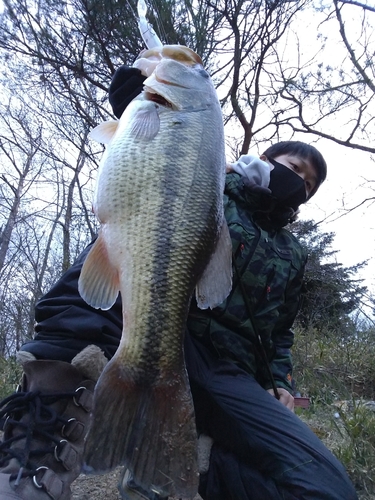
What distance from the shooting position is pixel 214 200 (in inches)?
60.1

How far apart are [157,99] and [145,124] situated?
18 centimetres

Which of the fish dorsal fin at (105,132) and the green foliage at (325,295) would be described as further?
the green foliage at (325,295)

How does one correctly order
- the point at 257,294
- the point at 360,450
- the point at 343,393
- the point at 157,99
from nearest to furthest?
the point at 157,99
the point at 257,294
the point at 360,450
the point at 343,393

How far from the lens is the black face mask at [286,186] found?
2336 millimetres

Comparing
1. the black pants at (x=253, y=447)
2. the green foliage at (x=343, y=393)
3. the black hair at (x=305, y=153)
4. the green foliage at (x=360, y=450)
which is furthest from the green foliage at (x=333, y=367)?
the black pants at (x=253, y=447)

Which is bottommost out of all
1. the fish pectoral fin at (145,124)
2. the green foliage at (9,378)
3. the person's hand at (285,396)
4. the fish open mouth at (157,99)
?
the green foliage at (9,378)

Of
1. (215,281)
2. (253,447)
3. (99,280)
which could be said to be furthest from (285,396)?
(99,280)

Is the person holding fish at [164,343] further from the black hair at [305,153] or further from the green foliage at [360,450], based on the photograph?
the green foliage at [360,450]

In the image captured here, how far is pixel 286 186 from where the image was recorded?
7.70 ft

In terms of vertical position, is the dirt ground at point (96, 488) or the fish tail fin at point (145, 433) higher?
the fish tail fin at point (145, 433)

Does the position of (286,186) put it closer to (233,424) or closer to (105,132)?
(105,132)

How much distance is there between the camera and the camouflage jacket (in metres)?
2.05

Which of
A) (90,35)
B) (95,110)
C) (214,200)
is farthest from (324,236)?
(214,200)

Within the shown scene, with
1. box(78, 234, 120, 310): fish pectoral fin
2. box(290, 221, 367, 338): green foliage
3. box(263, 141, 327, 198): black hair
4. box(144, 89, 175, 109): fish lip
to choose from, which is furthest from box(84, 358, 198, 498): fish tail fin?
box(290, 221, 367, 338): green foliage
